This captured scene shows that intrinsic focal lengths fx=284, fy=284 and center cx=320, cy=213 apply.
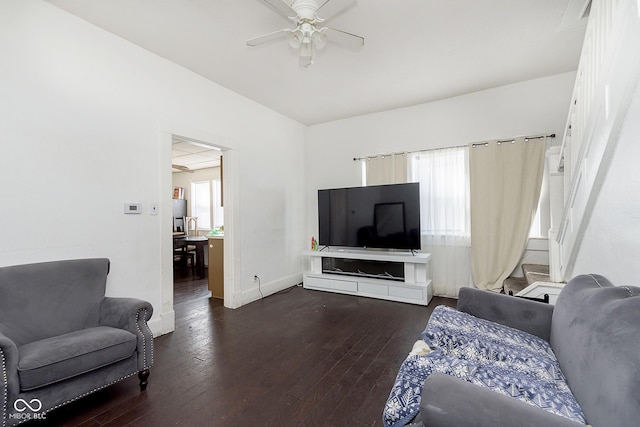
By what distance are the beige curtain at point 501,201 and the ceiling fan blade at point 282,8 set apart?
2.91 metres

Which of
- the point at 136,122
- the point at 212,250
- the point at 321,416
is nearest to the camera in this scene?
the point at 321,416

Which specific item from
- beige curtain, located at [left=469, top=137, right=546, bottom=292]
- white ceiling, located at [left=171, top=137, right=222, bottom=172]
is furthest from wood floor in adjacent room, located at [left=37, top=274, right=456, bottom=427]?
white ceiling, located at [left=171, top=137, right=222, bottom=172]

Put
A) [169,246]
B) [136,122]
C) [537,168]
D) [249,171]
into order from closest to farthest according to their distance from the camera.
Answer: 1. [136,122]
2. [169,246]
3. [537,168]
4. [249,171]

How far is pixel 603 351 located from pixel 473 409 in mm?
511

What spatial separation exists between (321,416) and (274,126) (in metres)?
3.85

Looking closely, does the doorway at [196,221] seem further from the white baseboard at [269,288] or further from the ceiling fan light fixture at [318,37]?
the ceiling fan light fixture at [318,37]

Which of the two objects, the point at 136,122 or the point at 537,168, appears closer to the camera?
the point at 136,122

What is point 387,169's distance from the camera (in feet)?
14.3

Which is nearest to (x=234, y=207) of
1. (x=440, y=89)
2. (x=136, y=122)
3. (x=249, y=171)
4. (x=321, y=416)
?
A: (x=249, y=171)

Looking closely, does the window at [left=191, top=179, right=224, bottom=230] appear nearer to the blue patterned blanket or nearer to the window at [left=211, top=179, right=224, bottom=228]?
the window at [left=211, top=179, right=224, bottom=228]

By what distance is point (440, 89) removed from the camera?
3697 mm

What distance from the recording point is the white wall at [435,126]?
11.3 feet

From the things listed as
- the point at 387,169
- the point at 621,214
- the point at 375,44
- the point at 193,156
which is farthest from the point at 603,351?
the point at 193,156

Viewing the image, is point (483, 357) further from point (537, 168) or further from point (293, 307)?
point (537, 168)
